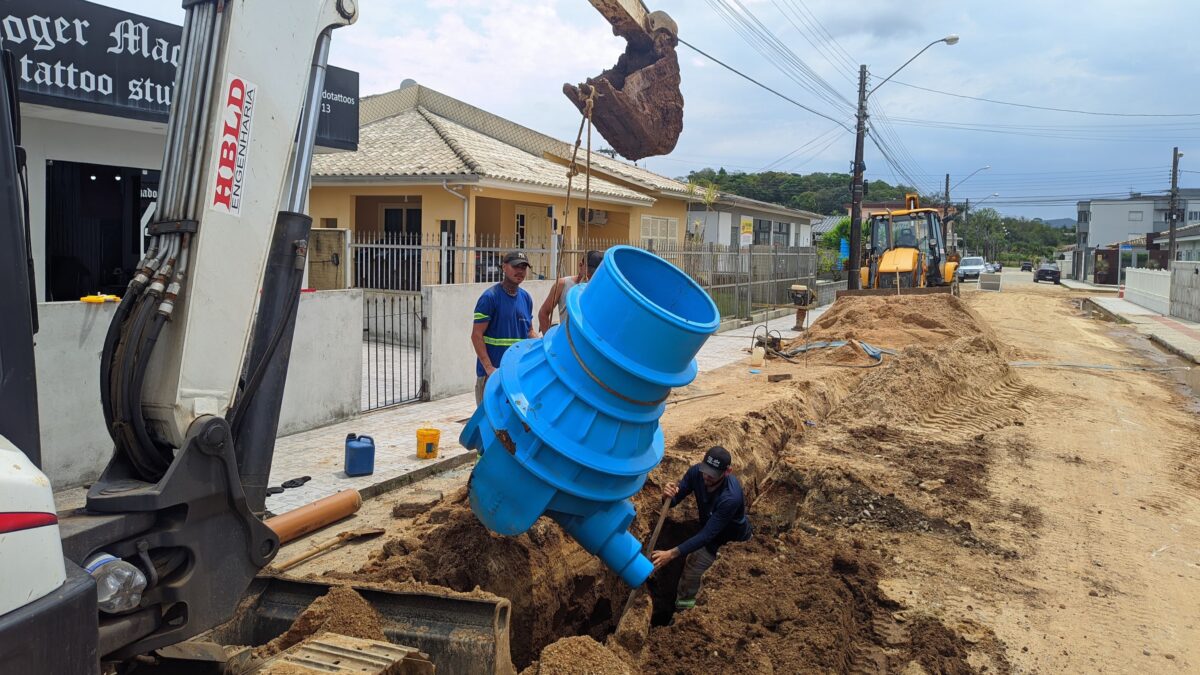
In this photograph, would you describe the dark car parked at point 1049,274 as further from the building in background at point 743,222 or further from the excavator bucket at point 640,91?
the excavator bucket at point 640,91

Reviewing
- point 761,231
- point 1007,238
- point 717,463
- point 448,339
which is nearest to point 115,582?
point 717,463

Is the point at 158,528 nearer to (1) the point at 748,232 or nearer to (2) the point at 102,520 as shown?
(2) the point at 102,520

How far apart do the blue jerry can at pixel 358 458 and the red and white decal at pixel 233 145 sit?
4.83 metres

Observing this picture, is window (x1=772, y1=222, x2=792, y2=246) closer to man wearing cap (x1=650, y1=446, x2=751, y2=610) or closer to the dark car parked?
the dark car parked

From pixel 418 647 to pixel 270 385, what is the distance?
1187 mm

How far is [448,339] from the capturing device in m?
11.3

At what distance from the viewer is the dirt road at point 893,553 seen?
4766mm

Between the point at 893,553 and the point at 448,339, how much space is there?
21.9 feet

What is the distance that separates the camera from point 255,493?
128 inches

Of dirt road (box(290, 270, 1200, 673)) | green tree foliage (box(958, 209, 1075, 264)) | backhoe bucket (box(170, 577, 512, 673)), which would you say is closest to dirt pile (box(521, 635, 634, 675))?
dirt road (box(290, 270, 1200, 673))

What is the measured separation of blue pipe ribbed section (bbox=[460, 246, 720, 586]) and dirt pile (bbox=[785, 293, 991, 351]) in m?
13.0

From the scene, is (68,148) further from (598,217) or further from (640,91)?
(598,217)

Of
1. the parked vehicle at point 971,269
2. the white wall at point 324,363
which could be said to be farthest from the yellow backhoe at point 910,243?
the parked vehicle at point 971,269

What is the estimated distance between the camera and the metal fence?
45.4 ft
